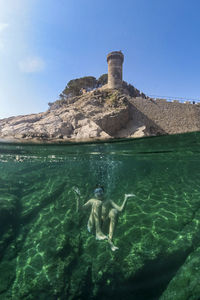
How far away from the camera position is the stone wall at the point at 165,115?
90.2ft

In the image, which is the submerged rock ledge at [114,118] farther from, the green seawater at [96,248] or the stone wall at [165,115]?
the green seawater at [96,248]

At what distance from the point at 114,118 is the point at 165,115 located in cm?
996

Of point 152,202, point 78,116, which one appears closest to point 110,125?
point 78,116

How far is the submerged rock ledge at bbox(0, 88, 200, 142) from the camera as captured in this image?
21.4 meters

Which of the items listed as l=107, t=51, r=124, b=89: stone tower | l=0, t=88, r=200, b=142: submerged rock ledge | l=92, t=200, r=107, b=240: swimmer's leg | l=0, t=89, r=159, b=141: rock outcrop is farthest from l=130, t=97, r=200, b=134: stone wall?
l=92, t=200, r=107, b=240: swimmer's leg

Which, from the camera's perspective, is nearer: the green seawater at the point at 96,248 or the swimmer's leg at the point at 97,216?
the green seawater at the point at 96,248

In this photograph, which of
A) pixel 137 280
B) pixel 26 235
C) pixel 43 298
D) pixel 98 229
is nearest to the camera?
pixel 43 298

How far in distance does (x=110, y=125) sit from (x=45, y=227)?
19359mm

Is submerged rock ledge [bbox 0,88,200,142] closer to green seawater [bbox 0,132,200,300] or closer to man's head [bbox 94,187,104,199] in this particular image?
green seawater [bbox 0,132,200,300]

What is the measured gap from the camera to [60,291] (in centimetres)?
405

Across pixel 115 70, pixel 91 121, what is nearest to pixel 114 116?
pixel 91 121

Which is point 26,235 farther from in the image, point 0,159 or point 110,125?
point 110,125

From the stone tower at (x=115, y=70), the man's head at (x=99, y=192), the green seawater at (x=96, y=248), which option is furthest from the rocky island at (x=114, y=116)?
the man's head at (x=99, y=192)

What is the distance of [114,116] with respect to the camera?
79.4ft
